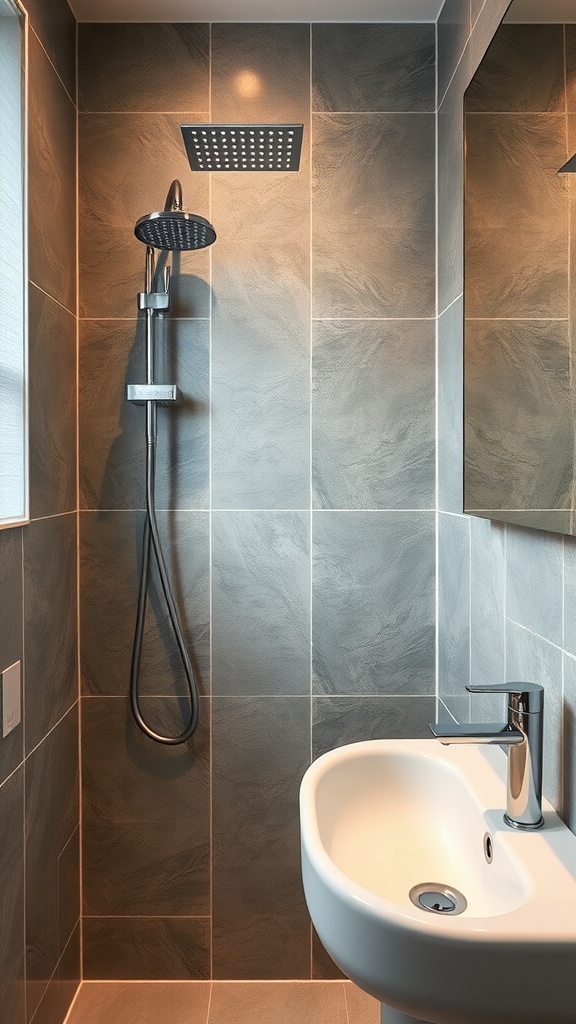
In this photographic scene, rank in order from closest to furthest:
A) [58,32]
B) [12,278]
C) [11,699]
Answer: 1. [11,699]
2. [12,278]
3. [58,32]

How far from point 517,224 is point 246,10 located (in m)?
1.14

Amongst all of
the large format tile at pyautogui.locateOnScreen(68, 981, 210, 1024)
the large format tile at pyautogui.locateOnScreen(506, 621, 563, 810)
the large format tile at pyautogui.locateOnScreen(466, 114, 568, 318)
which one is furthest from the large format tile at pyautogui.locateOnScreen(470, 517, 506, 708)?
the large format tile at pyautogui.locateOnScreen(68, 981, 210, 1024)

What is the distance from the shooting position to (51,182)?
5.67 feet

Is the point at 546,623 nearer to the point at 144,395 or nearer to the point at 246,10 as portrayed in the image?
the point at 144,395

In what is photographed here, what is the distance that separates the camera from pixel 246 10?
73.8 inches

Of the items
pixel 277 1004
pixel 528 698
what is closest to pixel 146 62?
pixel 528 698

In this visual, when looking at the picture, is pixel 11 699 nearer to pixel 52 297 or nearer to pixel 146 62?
pixel 52 297

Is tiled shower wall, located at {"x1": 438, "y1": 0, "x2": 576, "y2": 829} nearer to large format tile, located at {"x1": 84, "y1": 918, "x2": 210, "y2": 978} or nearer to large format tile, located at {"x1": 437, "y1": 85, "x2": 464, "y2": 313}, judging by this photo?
large format tile, located at {"x1": 437, "y1": 85, "x2": 464, "y2": 313}

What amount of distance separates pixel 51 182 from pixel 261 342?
0.64 m

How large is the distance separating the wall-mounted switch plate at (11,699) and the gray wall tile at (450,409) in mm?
1040

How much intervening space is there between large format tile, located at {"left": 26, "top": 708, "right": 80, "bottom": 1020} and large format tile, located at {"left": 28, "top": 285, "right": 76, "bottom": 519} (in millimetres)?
579

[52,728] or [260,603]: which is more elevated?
[260,603]

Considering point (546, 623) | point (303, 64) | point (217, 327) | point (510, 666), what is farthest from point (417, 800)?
point (303, 64)

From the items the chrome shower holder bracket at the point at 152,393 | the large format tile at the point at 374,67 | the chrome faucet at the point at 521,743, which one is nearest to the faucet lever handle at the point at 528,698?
the chrome faucet at the point at 521,743
